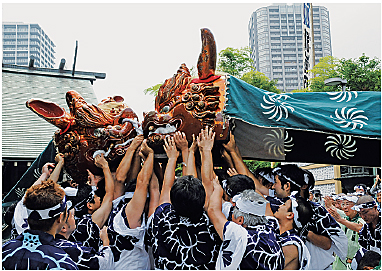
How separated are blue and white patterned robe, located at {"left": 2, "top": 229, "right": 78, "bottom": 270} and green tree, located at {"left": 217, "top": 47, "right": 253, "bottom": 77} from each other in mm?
16494

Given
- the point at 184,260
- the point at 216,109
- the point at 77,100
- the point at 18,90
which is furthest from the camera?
the point at 18,90

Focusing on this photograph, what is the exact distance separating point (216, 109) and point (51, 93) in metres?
7.04

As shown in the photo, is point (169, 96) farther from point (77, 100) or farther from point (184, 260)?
point (184, 260)

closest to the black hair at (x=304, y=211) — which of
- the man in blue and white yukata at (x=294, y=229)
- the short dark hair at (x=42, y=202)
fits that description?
the man in blue and white yukata at (x=294, y=229)

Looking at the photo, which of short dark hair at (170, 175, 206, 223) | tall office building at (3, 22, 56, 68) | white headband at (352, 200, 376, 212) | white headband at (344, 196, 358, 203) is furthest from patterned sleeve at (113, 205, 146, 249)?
tall office building at (3, 22, 56, 68)

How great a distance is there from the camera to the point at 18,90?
30.6 ft

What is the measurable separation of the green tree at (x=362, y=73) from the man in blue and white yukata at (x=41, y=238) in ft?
53.0

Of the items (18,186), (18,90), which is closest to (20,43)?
(18,90)

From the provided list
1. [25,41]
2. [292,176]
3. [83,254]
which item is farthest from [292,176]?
[25,41]

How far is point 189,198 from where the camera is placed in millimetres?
2652

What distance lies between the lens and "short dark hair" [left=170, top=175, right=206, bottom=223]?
2.66m

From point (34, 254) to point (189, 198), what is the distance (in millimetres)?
1006

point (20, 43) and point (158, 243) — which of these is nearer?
point (158, 243)

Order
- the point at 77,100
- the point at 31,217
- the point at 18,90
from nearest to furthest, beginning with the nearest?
the point at 31,217, the point at 77,100, the point at 18,90
